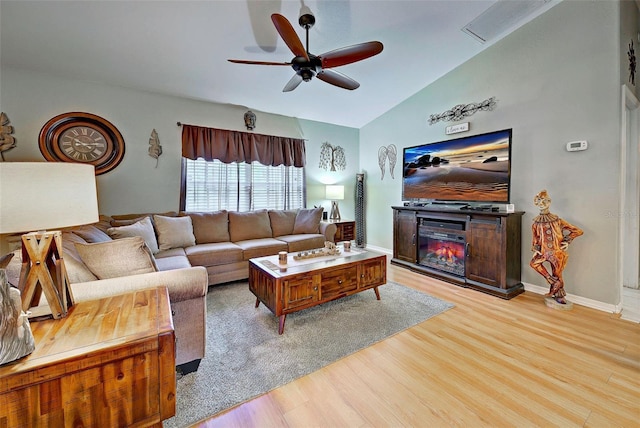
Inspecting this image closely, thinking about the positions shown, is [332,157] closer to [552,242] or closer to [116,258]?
[552,242]

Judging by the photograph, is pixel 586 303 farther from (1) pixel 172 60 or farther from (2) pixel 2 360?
(1) pixel 172 60

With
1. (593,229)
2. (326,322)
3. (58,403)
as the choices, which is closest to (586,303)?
(593,229)

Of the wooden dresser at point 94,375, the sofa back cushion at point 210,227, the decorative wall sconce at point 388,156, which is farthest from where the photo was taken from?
the decorative wall sconce at point 388,156

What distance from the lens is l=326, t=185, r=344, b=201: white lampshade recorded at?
5059 millimetres

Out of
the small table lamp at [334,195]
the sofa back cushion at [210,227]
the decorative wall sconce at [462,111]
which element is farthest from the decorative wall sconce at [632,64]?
the sofa back cushion at [210,227]

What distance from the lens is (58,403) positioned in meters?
0.86

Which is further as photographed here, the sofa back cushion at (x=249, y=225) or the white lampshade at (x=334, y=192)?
the white lampshade at (x=334, y=192)

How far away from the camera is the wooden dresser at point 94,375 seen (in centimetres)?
82

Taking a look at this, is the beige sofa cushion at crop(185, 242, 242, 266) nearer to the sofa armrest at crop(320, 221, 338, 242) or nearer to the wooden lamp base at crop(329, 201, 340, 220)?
the sofa armrest at crop(320, 221, 338, 242)

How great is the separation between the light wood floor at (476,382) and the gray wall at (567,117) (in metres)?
0.80

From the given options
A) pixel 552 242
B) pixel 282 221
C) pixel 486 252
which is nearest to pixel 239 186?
pixel 282 221

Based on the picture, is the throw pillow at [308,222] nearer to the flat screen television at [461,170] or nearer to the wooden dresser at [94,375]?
the flat screen television at [461,170]

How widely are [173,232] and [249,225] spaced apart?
41.5 inches

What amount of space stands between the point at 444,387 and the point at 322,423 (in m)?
0.80
